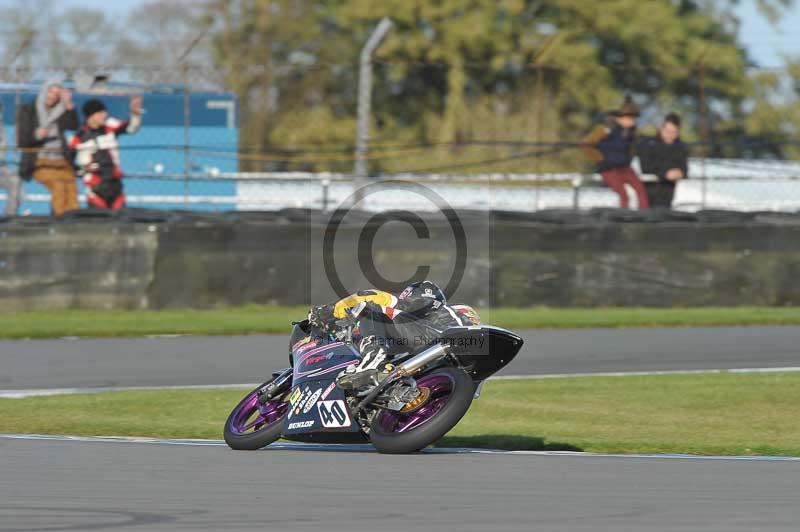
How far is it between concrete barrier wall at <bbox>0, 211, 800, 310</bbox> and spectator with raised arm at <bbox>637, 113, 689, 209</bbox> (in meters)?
1.57

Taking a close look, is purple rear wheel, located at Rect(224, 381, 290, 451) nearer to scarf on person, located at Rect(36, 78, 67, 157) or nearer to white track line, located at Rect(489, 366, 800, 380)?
white track line, located at Rect(489, 366, 800, 380)

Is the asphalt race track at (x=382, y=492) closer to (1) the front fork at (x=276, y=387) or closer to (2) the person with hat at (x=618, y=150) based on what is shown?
(1) the front fork at (x=276, y=387)

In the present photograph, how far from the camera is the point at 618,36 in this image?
83.6ft

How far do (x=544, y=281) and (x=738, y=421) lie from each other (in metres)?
5.89

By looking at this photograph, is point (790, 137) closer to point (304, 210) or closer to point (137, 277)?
point (304, 210)

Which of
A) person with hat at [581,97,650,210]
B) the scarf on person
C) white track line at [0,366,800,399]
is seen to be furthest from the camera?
person with hat at [581,97,650,210]

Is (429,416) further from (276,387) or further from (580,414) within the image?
(580,414)

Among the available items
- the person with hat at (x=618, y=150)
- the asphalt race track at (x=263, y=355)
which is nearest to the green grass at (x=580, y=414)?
the asphalt race track at (x=263, y=355)

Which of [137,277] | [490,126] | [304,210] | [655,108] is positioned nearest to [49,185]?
[137,277]

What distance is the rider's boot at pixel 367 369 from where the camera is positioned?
6742 millimetres

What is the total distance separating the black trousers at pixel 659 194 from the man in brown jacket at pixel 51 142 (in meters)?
6.95

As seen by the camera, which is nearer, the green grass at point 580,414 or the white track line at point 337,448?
the white track line at point 337,448

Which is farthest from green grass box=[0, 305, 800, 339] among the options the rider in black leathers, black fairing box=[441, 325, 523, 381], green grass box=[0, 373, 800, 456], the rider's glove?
black fairing box=[441, 325, 523, 381]

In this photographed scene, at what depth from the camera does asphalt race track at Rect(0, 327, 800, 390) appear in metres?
10.8
